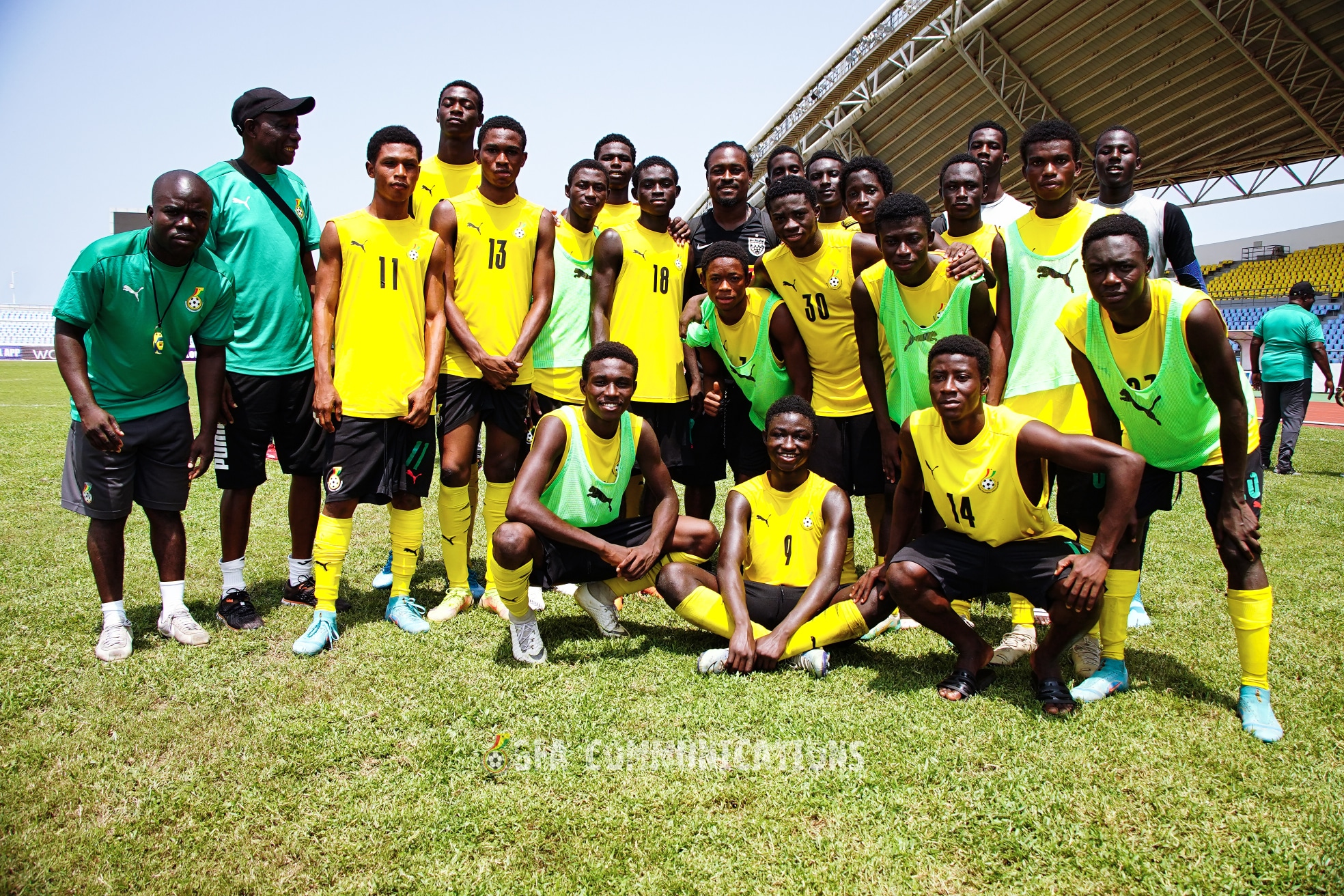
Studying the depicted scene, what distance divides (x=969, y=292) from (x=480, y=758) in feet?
10.4

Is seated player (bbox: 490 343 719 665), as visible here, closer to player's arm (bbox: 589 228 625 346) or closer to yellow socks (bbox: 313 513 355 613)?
player's arm (bbox: 589 228 625 346)

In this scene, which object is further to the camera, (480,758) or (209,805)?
(480,758)

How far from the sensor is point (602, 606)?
4531mm

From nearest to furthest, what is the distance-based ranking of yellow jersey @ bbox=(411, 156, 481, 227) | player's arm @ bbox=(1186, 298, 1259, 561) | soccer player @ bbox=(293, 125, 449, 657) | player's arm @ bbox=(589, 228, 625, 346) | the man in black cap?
player's arm @ bbox=(1186, 298, 1259, 561) < soccer player @ bbox=(293, 125, 449, 657) < the man in black cap < player's arm @ bbox=(589, 228, 625, 346) < yellow jersey @ bbox=(411, 156, 481, 227)

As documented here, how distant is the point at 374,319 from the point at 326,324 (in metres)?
0.24

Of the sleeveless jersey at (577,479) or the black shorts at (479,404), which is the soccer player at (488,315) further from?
the sleeveless jersey at (577,479)

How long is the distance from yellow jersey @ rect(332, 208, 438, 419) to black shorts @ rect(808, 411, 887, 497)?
233 cm

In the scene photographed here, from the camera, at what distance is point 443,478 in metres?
4.93

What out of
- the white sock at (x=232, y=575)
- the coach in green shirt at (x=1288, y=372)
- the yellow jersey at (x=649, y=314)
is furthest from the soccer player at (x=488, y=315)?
the coach in green shirt at (x=1288, y=372)

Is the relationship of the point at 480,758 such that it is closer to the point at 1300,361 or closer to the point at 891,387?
the point at 891,387

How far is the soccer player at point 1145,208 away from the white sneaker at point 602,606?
10.7 ft

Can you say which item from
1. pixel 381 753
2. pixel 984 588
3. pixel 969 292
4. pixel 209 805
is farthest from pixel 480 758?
pixel 969 292

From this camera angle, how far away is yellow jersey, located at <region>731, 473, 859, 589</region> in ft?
14.2

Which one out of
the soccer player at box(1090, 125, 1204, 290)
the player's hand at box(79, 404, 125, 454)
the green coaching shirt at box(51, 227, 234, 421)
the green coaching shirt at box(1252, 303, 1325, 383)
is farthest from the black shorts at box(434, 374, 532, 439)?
the green coaching shirt at box(1252, 303, 1325, 383)
